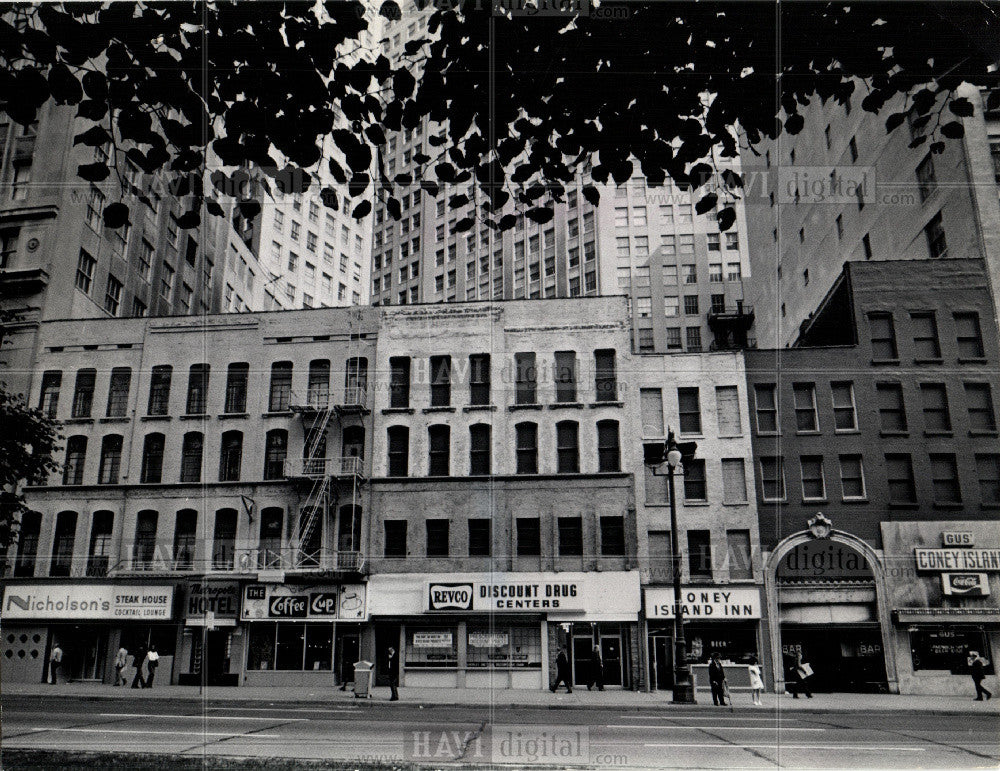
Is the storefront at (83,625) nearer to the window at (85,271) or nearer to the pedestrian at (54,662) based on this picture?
the pedestrian at (54,662)

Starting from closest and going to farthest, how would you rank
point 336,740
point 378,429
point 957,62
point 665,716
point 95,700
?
point 957,62, point 336,740, point 665,716, point 95,700, point 378,429

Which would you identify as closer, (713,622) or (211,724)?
(211,724)

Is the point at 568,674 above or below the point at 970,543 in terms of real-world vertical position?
below

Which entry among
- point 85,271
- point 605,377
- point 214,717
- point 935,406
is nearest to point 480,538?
point 605,377

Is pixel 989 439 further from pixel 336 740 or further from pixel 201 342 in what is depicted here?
pixel 201 342

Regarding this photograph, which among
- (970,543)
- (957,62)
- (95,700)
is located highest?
(957,62)

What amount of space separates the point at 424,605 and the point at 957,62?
82.8 ft

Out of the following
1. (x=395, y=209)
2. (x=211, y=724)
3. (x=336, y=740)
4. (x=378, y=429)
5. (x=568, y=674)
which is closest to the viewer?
(x=395, y=209)

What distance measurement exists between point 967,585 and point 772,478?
730 centimetres

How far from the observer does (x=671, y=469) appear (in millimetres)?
22453

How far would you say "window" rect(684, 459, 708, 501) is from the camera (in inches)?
1196

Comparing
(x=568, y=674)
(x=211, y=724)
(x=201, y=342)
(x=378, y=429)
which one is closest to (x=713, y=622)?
(x=568, y=674)

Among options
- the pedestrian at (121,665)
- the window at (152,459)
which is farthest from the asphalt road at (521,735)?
the window at (152,459)

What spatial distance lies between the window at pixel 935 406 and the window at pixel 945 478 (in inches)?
44.2
